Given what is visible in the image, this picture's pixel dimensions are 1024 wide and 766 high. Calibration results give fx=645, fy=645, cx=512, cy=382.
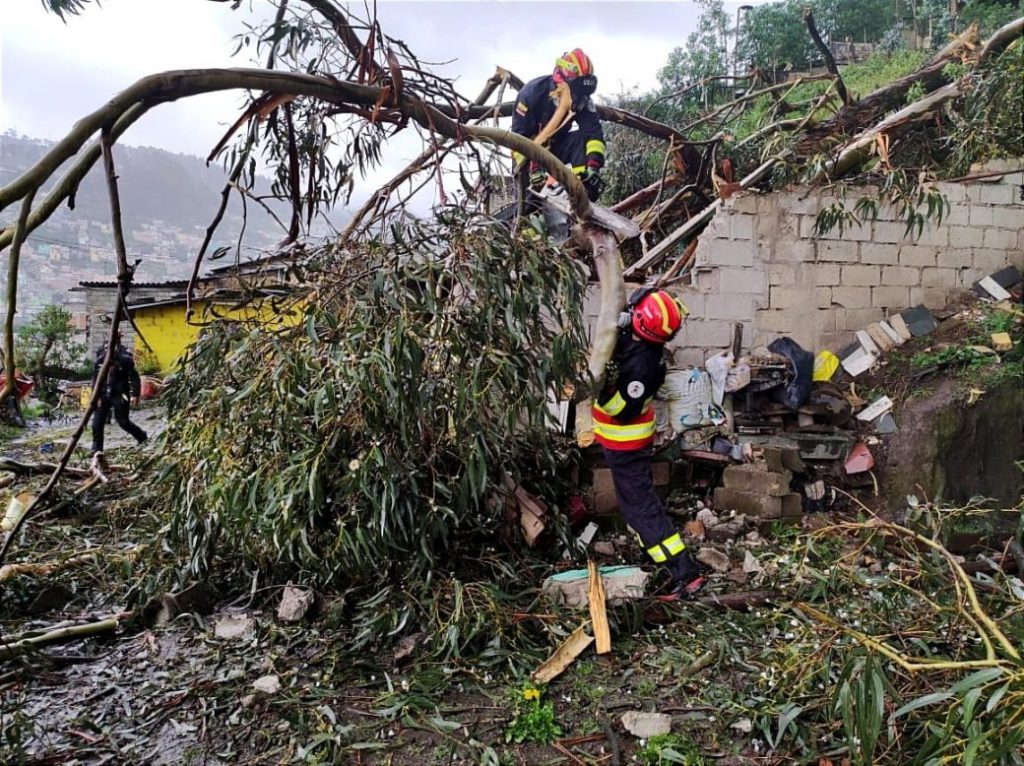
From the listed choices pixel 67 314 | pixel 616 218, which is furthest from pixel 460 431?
pixel 67 314

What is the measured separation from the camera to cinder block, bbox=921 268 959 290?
5.79m

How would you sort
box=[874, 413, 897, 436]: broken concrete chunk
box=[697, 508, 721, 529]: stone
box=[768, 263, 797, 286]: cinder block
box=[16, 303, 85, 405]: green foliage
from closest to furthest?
1. box=[697, 508, 721, 529]: stone
2. box=[874, 413, 897, 436]: broken concrete chunk
3. box=[768, 263, 797, 286]: cinder block
4. box=[16, 303, 85, 405]: green foliage

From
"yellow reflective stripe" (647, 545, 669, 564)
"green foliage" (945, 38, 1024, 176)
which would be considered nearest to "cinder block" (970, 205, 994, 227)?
"green foliage" (945, 38, 1024, 176)

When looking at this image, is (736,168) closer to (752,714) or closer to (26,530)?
(752,714)

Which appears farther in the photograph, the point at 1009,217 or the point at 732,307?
the point at 1009,217

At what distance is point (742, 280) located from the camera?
530 centimetres

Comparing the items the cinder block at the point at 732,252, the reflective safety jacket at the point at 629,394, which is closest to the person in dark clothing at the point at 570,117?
the cinder block at the point at 732,252

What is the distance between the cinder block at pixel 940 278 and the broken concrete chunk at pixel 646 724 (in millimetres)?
4960

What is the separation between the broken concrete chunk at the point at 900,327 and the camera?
560 centimetres

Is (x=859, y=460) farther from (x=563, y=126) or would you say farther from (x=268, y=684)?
(x=268, y=684)

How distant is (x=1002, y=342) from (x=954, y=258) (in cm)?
110

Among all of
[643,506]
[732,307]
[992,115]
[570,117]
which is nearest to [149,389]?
[570,117]

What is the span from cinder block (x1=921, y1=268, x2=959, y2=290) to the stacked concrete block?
257 cm

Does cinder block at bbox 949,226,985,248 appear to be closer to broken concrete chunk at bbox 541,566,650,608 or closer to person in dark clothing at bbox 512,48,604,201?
person in dark clothing at bbox 512,48,604,201
